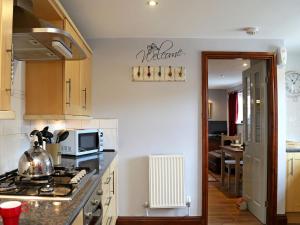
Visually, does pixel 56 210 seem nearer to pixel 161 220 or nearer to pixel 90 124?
pixel 90 124

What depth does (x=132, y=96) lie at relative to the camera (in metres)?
3.25

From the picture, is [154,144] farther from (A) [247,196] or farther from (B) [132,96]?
(A) [247,196]

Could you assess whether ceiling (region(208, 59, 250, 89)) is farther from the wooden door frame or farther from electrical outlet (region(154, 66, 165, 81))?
electrical outlet (region(154, 66, 165, 81))

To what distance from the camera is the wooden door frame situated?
3225 mm

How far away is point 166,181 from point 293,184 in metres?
1.54

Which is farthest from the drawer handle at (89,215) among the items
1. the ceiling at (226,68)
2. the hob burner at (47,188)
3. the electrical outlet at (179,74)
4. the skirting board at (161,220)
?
the ceiling at (226,68)

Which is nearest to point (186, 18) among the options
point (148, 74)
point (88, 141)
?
point (148, 74)

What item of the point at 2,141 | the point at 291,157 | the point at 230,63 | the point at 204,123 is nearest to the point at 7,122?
the point at 2,141

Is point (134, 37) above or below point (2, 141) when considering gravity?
above

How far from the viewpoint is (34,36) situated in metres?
1.46

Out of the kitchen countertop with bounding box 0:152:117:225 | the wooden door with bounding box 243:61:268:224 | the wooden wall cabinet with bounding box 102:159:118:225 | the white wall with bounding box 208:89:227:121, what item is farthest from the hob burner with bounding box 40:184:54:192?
the white wall with bounding box 208:89:227:121

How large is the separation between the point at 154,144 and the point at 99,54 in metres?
1.22

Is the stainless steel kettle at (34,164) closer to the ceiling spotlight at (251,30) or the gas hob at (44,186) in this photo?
the gas hob at (44,186)

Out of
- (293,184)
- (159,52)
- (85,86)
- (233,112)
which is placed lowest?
(293,184)
